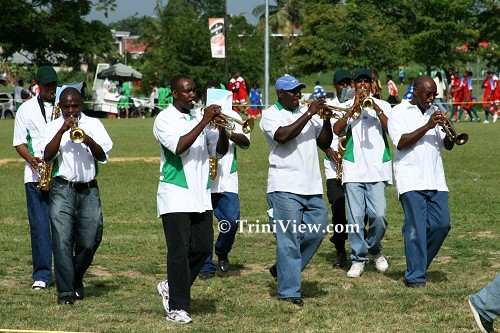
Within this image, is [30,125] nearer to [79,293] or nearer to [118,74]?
[79,293]

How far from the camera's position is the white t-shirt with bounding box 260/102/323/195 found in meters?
8.74

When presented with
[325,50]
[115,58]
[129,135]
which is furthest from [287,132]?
[115,58]

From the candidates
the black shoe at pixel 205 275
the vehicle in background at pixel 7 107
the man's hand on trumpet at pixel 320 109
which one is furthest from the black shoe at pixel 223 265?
the vehicle in background at pixel 7 107

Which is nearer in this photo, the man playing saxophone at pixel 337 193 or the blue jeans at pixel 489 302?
the blue jeans at pixel 489 302

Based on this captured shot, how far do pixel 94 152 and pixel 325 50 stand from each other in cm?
4816

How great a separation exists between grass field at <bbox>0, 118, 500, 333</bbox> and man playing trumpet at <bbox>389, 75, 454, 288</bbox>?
1.28 feet

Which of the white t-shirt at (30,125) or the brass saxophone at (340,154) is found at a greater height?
the white t-shirt at (30,125)

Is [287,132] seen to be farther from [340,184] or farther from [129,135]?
[129,135]

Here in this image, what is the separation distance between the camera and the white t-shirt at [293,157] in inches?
344

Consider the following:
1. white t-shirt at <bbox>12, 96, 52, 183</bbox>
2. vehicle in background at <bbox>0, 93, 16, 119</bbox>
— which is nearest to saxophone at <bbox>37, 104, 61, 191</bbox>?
white t-shirt at <bbox>12, 96, 52, 183</bbox>

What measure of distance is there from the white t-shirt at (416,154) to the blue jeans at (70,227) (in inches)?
113

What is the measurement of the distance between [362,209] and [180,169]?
2.88 meters

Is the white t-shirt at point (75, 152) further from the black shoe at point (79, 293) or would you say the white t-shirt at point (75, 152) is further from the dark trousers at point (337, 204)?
the dark trousers at point (337, 204)

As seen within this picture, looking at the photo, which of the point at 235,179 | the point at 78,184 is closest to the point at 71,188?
the point at 78,184
